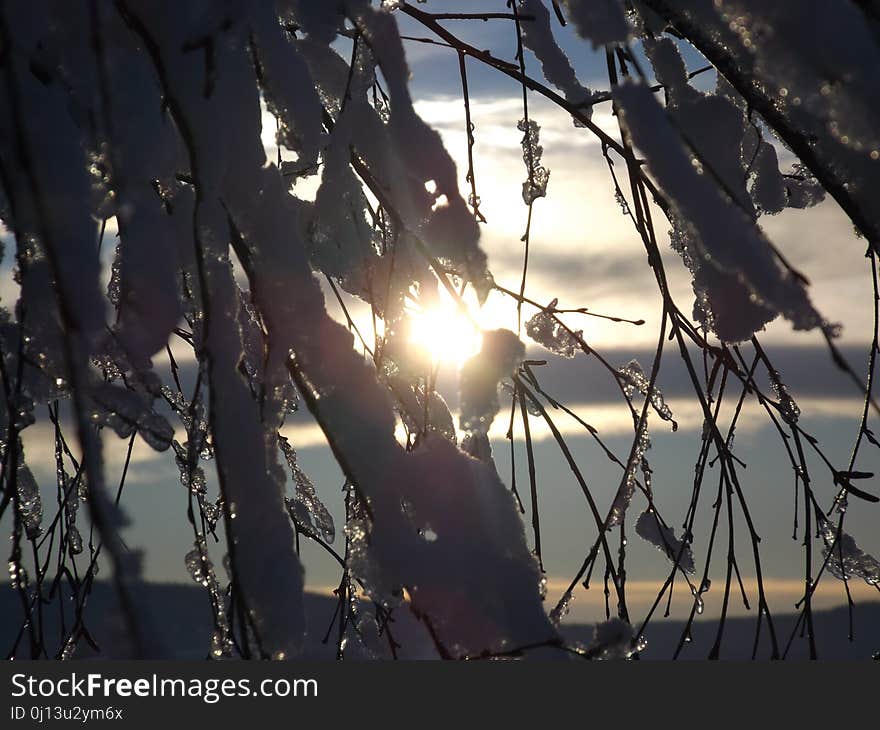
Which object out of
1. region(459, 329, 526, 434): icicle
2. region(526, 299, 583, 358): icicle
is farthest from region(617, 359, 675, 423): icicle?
region(459, 329, 526, 434): icicle

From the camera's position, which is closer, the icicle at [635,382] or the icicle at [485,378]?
the icicle at [485,378]

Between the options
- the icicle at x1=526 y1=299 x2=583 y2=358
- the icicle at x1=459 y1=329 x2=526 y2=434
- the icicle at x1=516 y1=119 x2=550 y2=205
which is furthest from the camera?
the icicle at x1=526 y1=299 x2=583 y2=358

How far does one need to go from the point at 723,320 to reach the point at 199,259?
763 millimetres

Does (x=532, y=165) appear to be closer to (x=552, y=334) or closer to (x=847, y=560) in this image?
(x=552, y=334)

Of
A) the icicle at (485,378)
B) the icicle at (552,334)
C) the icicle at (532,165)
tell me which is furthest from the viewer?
the icicle at (552,334)

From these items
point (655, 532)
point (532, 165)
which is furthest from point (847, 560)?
point (532, 165)

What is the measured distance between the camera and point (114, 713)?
1069 millimetres

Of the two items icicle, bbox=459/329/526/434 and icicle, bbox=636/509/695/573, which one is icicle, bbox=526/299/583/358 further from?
icicle, bbox=459/329/526/434

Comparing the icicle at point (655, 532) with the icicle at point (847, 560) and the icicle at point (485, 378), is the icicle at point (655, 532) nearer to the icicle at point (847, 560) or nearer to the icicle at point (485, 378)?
the icicle at point (847, 560)

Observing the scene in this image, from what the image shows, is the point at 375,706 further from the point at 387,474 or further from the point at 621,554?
the point at 621,554

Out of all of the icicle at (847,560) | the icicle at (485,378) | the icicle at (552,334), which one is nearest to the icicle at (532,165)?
the icicle at (552,334)

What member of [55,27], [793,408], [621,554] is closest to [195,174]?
[55,27]

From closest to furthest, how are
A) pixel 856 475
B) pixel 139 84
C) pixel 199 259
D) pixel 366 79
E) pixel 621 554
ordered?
pixel 199 259, pixel 139 84, pixel 366 79, pixel 856 475, pixel 621 554

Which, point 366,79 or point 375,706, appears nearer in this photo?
point 375,706
